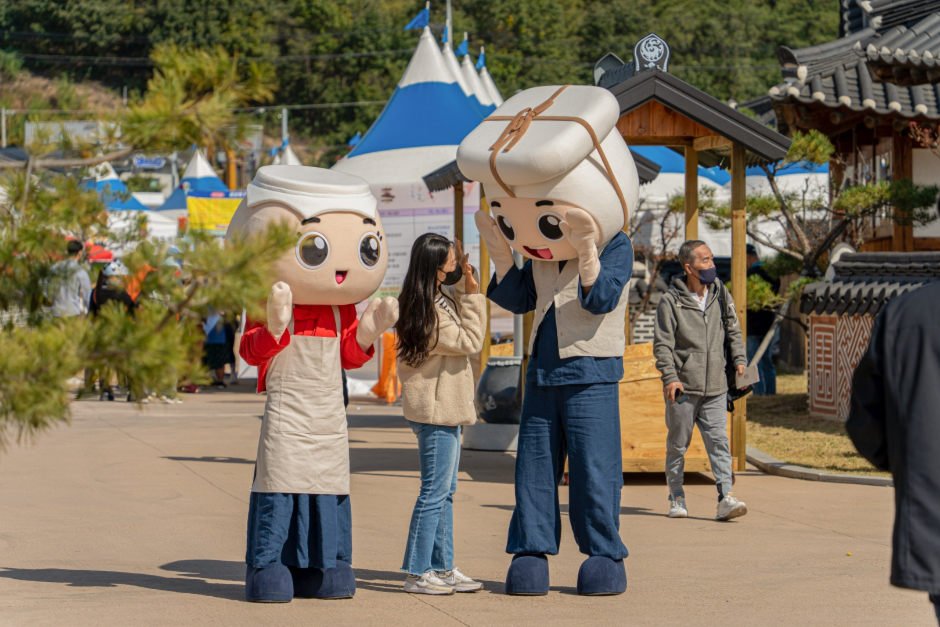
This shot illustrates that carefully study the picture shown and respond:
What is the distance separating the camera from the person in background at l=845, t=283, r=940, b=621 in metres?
3.05

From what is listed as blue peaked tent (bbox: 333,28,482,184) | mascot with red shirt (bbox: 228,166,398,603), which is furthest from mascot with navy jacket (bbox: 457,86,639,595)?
blue peaked tent (bbox: 333,28,482,184)

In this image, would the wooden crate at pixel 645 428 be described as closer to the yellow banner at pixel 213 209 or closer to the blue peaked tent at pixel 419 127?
the blue peaked tent at pixel 419 127

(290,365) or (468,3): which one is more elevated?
(468,3)

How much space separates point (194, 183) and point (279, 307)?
2623 centimetres

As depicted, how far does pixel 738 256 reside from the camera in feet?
28.7

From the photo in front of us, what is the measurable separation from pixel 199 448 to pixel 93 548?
14.1 ft

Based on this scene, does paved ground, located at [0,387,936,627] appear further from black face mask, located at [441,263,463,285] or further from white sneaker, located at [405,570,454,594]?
black face mask, located at [441,263,463,285]

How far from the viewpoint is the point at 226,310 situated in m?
2.98

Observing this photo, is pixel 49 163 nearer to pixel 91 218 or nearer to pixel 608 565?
pixel 91 218

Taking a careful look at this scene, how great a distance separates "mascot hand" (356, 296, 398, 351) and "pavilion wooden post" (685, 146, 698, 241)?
4.43 metres

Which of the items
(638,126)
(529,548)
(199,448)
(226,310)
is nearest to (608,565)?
(529,548)

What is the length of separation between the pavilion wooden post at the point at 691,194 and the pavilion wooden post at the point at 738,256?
1.54 feet

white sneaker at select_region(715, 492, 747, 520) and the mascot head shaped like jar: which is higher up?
the mascot head shaped like jar

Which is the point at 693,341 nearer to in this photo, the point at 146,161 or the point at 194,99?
the point at 194,99
